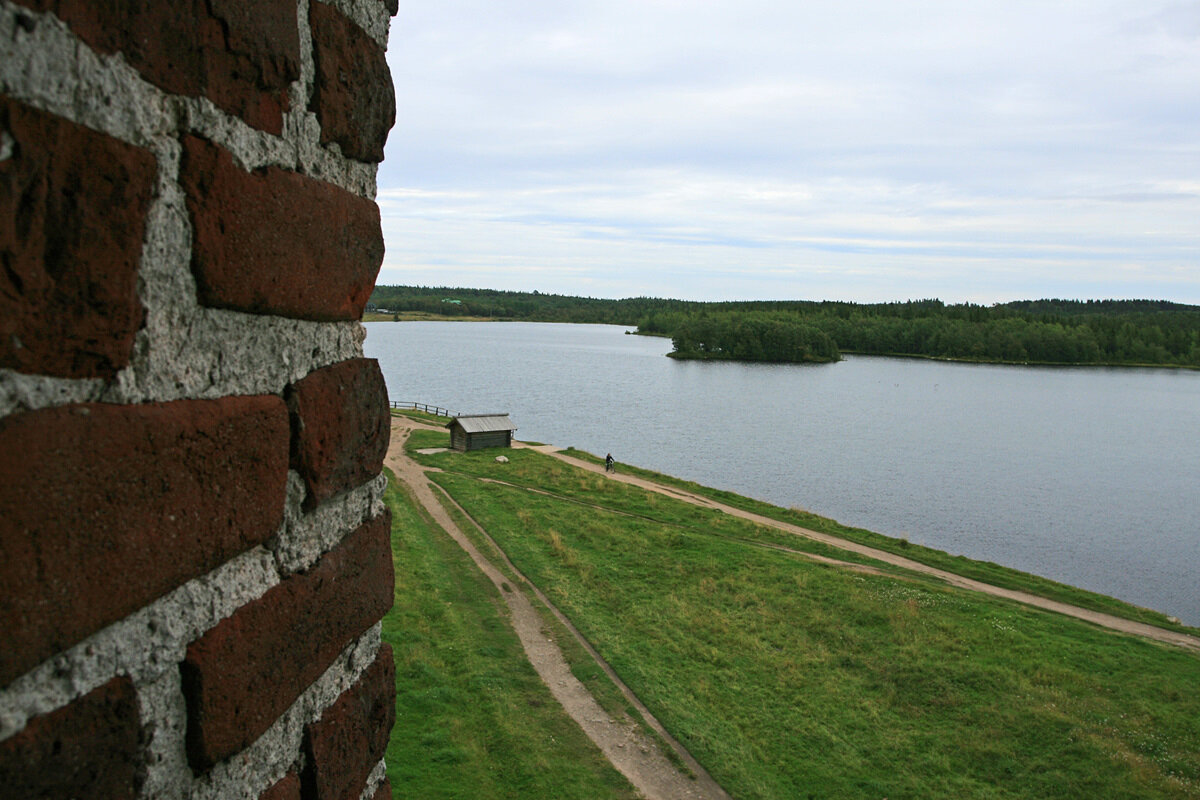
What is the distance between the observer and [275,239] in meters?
1.19

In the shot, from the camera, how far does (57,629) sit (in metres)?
0.82

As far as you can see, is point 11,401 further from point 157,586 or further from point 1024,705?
point 1024,705

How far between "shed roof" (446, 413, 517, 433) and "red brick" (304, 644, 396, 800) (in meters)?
34.1

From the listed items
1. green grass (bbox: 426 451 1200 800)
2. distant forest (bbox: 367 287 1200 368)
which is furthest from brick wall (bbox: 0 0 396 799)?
distant forest (bbox: 367 287 1200 368)

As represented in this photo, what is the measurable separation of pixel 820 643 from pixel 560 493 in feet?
45.8

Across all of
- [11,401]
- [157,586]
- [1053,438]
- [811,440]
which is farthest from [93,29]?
[1053,438]

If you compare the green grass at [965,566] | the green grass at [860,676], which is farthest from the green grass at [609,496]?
the green grass at [965,566]

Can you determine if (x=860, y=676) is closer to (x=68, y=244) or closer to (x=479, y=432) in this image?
(x=68, y=244)

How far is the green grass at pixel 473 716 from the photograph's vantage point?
9.43 meters

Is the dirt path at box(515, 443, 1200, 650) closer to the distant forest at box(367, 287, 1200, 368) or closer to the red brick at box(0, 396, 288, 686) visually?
the red brick at box(0, 396, 288, 686)

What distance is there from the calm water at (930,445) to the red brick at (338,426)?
2920 centimetres

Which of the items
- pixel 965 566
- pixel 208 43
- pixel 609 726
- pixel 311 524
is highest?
pixel 208 43

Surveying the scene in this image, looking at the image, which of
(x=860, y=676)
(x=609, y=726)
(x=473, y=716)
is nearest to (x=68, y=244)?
(x=473, y=716)

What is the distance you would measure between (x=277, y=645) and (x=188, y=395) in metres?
0.44
